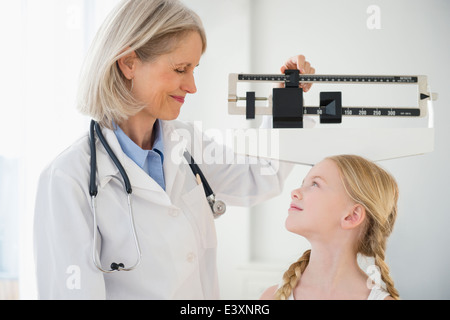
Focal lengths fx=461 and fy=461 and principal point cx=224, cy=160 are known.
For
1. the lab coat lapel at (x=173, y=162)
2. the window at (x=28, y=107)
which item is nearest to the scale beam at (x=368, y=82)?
the lab coat lapel at (x=173, y=162)

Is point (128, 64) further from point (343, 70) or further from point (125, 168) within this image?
point (343, 70)

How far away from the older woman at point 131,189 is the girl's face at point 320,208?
0.68ft

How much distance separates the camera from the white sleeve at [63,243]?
2.69ft

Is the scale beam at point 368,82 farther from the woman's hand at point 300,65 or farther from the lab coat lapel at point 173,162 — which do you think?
the lab coat lapel at point 173,162

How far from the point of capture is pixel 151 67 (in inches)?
36.5

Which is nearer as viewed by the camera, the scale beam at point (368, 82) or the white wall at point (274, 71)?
the scale beam at point (368, 82)

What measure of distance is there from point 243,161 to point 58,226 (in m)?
0.49

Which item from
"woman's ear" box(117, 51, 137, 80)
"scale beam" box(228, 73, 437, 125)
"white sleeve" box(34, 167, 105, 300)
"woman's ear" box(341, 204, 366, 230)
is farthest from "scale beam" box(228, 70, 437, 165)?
"white sleeve" box(34, 167, 105, 300)

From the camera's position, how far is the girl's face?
0.85 metres

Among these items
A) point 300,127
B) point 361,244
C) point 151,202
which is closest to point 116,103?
point 151,202

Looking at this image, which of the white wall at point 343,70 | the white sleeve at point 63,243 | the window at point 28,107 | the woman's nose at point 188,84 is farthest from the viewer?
the window at point 28,107

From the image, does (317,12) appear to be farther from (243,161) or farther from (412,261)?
(412,261)

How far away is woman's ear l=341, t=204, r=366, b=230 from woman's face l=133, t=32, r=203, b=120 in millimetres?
394

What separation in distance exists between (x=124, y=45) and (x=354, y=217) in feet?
1.79
